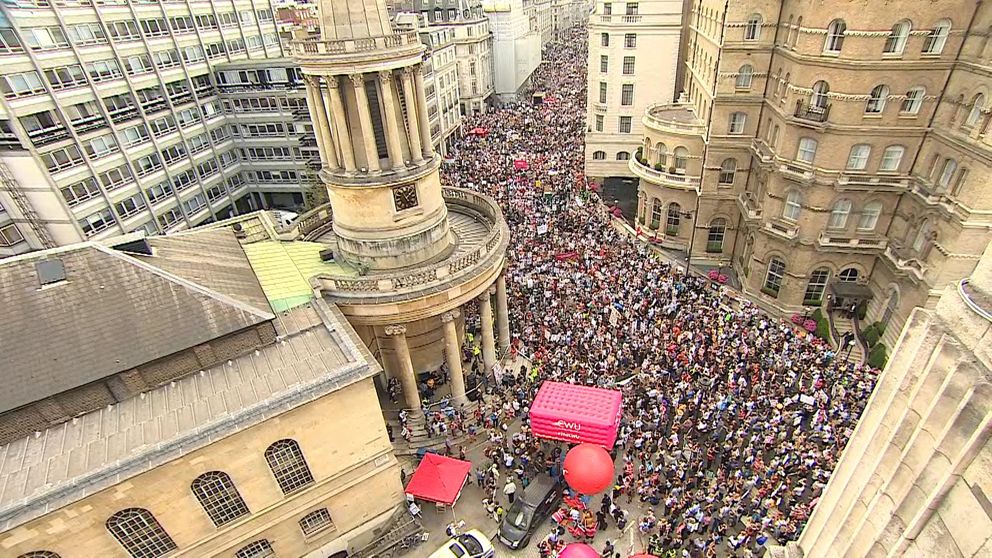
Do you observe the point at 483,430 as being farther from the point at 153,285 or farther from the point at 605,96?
the point at 605,96

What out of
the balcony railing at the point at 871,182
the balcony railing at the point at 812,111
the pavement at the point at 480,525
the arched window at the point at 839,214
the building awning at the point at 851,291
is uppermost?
the balcony railing at the point at 812,111

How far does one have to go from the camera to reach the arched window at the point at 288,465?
1959cm

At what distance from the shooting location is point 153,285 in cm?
1944

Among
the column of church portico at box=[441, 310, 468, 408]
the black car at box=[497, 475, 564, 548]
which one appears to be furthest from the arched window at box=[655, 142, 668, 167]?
the black car at box=[497, 475, 564, 548]

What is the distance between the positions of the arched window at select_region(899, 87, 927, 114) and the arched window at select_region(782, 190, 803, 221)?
7.46 meters

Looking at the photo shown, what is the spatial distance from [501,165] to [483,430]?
41.4m

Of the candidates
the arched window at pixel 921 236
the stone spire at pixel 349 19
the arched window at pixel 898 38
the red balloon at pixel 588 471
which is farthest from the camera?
the arched window at pixel 921 236

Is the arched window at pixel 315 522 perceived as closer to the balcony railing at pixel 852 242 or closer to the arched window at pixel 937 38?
the balcony railing at pixel 852 242

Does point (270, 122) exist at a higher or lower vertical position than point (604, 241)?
higher

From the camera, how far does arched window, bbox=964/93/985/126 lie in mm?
27141

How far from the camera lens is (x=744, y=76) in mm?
38094

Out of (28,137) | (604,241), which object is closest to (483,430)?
(604,241)

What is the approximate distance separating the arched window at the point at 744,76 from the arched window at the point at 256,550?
42.4 m

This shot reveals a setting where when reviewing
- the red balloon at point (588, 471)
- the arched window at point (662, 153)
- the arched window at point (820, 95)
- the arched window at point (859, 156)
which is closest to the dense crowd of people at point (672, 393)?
the red balloon at point (588, 471)
